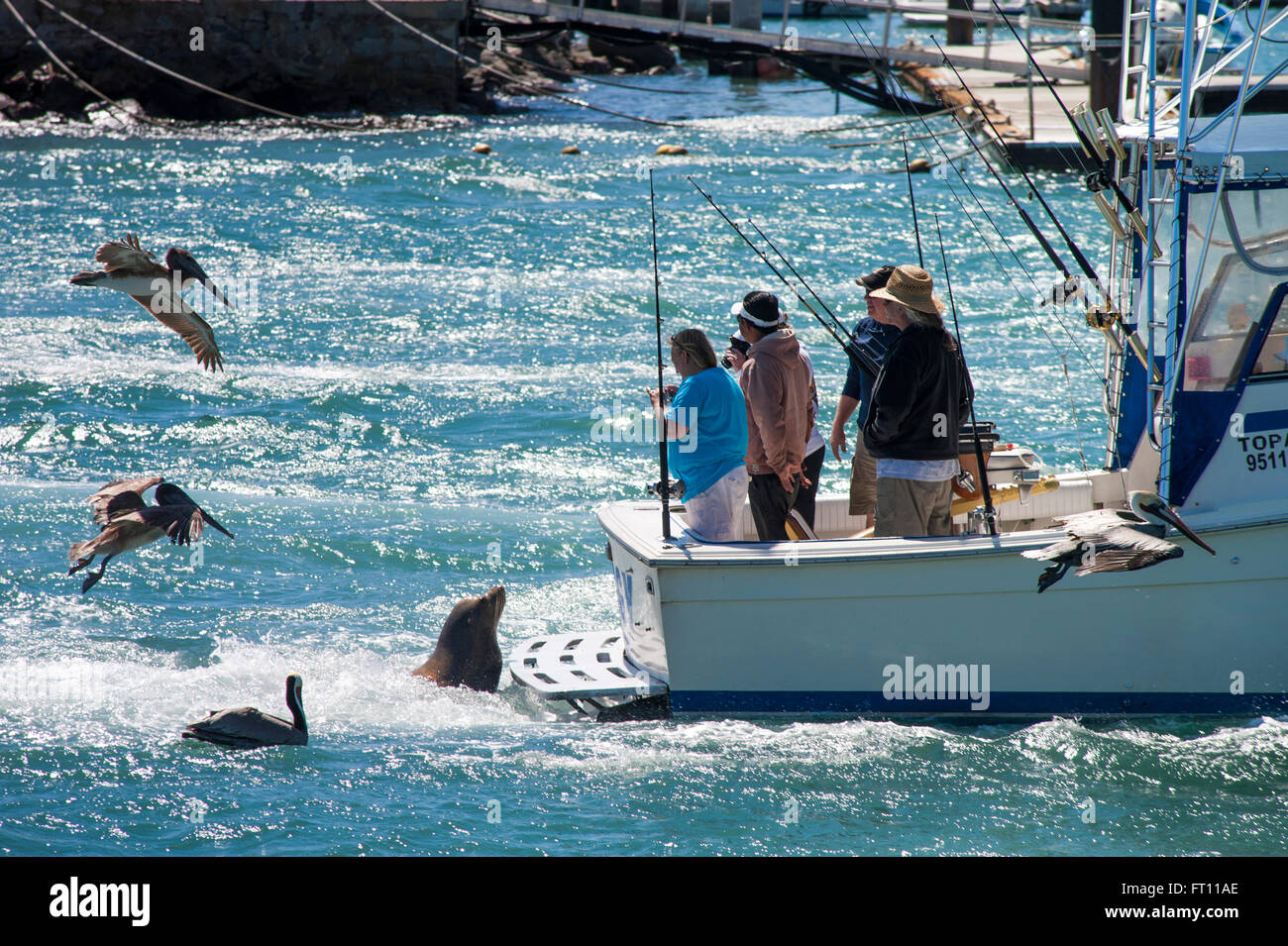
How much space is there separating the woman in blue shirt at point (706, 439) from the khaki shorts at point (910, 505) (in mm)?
673

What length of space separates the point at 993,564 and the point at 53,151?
22571mm

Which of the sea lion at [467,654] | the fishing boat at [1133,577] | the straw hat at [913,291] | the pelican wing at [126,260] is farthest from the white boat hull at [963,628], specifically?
the pelican wing at [126,260]

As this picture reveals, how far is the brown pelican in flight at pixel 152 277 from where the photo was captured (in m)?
6.99

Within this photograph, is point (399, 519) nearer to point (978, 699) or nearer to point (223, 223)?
point (978, 699)

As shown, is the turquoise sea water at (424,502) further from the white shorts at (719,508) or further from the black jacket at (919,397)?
the black jacket at (919,397)

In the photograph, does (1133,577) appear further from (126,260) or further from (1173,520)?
(126,260)

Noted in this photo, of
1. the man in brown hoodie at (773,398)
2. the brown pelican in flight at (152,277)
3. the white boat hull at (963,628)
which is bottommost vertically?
the white boat hull at (963,628)

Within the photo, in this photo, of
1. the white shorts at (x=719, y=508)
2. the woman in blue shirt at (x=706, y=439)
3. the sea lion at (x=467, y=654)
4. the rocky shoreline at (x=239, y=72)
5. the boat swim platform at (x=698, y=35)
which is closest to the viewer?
the woman in blue shirt at (x=706, y=439)

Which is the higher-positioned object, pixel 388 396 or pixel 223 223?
pixel 223 223

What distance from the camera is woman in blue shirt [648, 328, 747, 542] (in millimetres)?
6348

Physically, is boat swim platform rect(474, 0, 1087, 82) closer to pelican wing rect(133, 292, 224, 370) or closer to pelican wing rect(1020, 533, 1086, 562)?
pelican wing rect(133, 292, 224, 370)

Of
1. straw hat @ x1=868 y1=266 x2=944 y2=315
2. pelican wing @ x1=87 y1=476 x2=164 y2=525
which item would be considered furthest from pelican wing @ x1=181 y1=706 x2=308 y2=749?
straw hat @ x1=868 y1=266 x2=944 y2=315

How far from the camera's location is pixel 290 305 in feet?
52.8

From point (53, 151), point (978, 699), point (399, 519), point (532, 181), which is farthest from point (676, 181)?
point (978, 699)
